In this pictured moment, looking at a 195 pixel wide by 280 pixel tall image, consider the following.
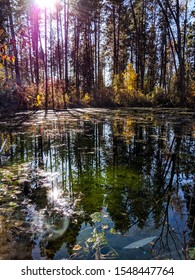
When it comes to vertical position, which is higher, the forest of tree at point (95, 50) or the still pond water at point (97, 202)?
the forest of tree at point (95, 50)

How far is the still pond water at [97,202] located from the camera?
192 centimetres

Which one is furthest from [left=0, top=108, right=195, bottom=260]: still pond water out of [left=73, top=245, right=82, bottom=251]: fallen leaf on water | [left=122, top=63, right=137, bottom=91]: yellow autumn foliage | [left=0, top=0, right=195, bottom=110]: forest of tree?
[left=122, top=63, right=137, bottom=91]: yellow autumn foliage

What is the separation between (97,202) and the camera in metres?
2.73

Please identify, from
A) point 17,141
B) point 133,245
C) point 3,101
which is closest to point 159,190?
point 133,245

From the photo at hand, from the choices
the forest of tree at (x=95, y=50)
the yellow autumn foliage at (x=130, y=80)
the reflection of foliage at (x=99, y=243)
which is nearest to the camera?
the reflection of foliage at (x=99, y=243)

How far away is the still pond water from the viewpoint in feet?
6.31

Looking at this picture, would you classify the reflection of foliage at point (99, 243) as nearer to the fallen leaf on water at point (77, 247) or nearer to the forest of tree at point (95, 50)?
the fallen leaf on water at point (77, 247)

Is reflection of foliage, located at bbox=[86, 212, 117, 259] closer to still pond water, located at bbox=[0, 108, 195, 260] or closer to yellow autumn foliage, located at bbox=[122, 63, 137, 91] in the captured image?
still pond water, located at bbox=[0, 108, 195, 260]

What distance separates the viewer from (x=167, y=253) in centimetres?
181

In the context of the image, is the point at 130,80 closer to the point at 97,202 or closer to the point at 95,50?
the point at 95,50

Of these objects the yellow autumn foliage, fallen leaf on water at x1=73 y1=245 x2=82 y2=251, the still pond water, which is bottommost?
fallen leaf on water at x1=73 y1=245 x2=82 y2=251

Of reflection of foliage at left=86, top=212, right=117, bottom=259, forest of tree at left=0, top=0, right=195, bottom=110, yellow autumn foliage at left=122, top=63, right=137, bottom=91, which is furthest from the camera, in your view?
yellow autumn foliage at left=122, top=63, right=137, bottom=91

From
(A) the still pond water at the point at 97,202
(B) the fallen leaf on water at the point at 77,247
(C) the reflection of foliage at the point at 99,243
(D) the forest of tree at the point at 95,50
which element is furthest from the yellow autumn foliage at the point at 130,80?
(B) the fallen leaf on water at the point at 77,247

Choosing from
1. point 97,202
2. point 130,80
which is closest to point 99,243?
point 97,202
